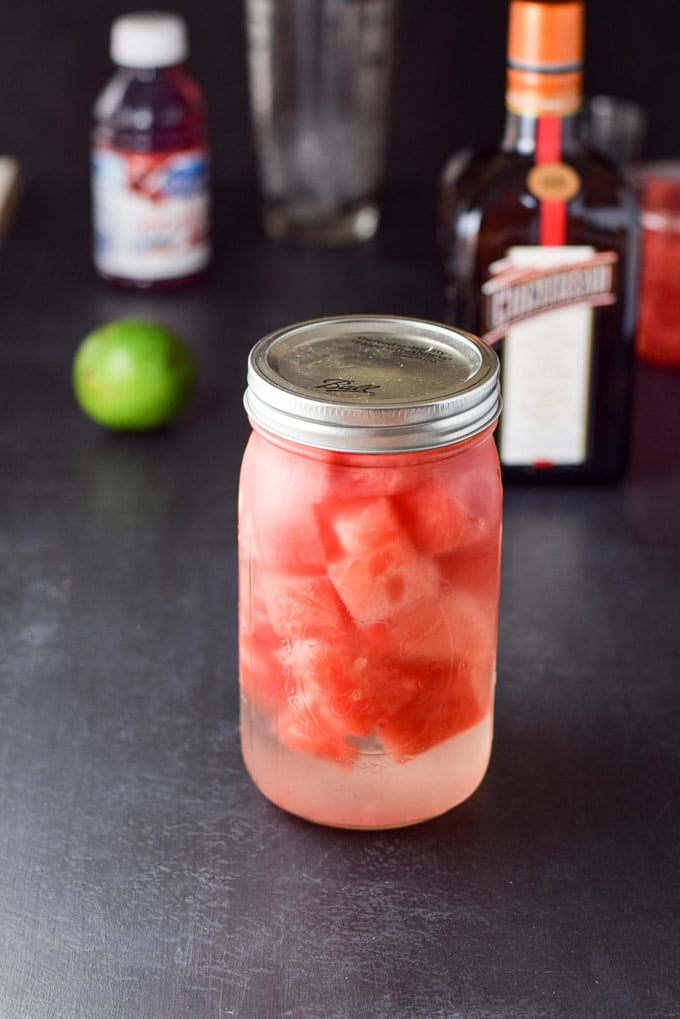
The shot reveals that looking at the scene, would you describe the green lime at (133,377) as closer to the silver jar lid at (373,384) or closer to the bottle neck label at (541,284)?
the bottle neck label at (541,284)

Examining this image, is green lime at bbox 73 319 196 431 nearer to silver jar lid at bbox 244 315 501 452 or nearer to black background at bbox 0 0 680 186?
silver jar lid at bbox 244 315 501 452

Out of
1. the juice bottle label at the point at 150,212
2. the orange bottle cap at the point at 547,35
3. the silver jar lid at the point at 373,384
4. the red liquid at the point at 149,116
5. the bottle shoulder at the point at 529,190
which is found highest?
the orange bottle cap at the point at 547,35

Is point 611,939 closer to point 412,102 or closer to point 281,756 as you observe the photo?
point 281,756

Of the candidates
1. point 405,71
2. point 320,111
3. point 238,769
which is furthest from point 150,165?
point 238,769

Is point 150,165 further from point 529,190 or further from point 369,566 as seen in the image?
point 369,566

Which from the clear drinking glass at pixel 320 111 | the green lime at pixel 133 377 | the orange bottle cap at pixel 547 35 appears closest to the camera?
the orange bottle cap at pixel 547 35

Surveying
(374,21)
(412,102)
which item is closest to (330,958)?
(374,21)

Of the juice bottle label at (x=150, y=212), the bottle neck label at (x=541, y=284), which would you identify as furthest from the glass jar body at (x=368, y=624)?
the juice bottle label at (x=150, y=212)
